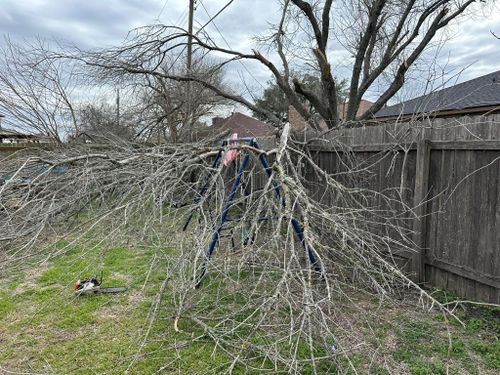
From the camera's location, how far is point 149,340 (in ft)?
9.29

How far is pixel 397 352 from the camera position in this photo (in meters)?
2.68

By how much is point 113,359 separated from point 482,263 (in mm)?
3007

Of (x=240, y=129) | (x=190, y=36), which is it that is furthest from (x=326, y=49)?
(x=240, y=129)

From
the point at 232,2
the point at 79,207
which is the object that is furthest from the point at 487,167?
the point at 232,2

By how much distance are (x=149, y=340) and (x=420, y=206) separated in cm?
279

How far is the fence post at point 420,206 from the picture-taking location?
12.2 ft

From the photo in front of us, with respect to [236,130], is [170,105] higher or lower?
higher

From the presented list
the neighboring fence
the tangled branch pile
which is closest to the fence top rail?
the neighboring fence

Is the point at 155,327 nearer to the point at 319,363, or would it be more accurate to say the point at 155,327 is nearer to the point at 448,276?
the point at 319,363

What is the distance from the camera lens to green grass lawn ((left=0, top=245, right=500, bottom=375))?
2.53 metres

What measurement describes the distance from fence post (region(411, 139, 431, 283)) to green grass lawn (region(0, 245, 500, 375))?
1.86ft

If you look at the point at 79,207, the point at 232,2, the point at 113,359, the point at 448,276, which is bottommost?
the point at 113,359

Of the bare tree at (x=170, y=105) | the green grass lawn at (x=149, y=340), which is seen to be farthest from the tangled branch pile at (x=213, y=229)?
the bare tree at (x=170, y=105)

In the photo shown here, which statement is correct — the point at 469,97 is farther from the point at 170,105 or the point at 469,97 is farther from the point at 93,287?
the point at 93,287
